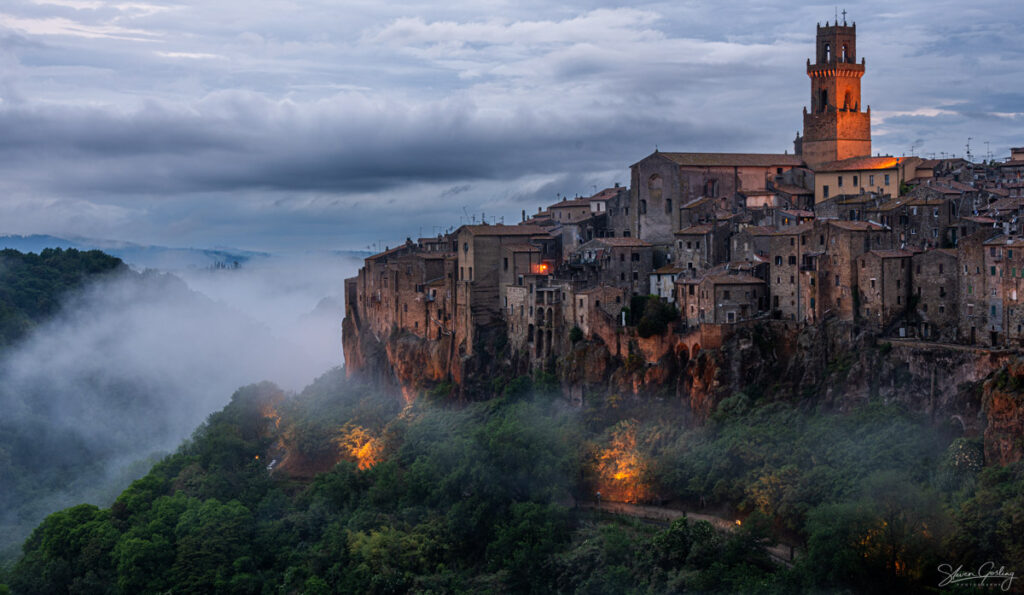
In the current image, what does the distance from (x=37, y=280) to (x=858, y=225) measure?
319 ft

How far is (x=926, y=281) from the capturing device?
4753cm

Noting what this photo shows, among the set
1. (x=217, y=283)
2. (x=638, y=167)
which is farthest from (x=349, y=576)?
(x=217, y=283)

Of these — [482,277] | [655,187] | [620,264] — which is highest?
→ [655,187]

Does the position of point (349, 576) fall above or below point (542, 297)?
below

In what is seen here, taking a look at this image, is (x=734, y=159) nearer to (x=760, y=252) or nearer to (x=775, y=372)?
(x=760, y=252)

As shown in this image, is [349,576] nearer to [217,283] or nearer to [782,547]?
[782,547]

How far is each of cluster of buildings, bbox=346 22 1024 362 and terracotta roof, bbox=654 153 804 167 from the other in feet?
0.49

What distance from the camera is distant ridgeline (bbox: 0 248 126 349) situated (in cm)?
10488

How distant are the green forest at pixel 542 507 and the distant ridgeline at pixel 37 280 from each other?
46.3 meters

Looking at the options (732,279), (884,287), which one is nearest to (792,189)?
(732,279)

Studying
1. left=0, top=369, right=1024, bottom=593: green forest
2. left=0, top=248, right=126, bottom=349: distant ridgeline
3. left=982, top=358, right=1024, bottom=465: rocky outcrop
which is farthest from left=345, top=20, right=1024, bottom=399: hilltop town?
left=0, top=248, right=126, bottom=349: distant ridgeline

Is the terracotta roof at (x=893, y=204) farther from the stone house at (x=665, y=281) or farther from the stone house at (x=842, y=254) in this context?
the stone house at (x=665, y=281)

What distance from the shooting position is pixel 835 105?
69.4m

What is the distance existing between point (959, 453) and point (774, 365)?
1167 cm
